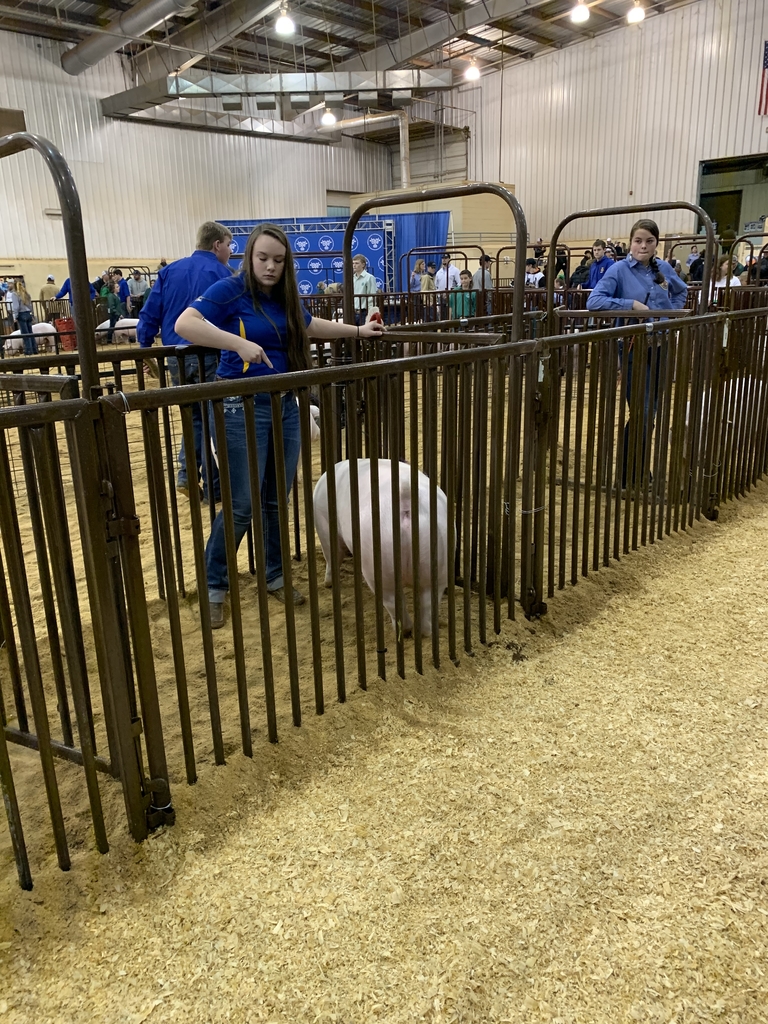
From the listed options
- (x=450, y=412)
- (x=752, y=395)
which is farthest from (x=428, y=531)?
(x=752, y=395)

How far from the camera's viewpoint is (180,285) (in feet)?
15.7

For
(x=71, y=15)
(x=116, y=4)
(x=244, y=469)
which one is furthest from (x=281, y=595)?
(x=71, y=15)

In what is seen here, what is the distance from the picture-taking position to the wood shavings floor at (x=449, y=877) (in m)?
1.67

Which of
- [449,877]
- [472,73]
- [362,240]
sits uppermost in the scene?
[472,73]

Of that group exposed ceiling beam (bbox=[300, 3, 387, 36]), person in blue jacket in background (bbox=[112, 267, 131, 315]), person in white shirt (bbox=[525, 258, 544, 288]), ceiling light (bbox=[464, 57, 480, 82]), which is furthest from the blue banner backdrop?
exposed ceiling beam (bbox=[300, 3, 387, 36])

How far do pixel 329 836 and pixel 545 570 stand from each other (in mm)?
2203

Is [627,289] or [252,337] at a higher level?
[627,289]

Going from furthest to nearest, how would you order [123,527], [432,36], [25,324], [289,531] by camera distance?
1. [432,36]
2. [25,324]
3. [289,531]
4. [123,527]

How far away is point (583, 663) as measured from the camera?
10.2 ft

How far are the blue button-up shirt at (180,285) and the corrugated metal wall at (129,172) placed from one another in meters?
17.8

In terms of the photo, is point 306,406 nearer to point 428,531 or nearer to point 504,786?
point 428,531

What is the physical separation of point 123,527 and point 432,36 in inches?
769

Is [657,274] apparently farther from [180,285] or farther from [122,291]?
[122,291]

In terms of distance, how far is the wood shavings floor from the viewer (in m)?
1.67
